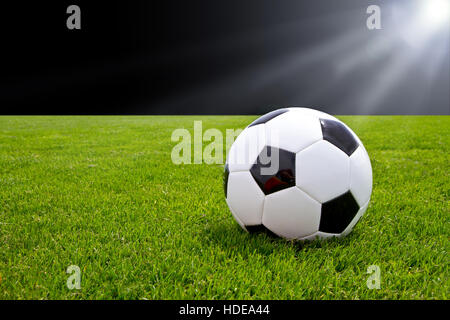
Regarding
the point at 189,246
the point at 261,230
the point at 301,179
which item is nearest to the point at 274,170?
the point at 301,179

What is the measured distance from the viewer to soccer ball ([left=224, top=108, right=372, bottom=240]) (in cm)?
194

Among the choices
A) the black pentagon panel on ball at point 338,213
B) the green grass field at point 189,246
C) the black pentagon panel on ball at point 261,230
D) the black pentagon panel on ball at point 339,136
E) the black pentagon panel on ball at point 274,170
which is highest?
the black pentagon panel on ball at point 339,136

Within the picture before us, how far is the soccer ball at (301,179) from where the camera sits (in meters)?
1.94

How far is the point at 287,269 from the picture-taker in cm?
175

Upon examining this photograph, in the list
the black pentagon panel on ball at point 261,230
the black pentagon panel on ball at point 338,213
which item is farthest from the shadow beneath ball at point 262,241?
the black pentagon panel on ball at point 338,213

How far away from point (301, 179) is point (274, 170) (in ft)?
0.59

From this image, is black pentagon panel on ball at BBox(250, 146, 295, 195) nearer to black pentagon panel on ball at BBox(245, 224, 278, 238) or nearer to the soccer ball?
the soccer ball

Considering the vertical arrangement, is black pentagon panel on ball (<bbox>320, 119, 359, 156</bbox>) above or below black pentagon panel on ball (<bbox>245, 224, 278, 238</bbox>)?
above

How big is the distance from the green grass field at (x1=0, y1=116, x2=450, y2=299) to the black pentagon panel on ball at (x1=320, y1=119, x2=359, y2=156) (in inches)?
25.7

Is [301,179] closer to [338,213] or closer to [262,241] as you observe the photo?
[338,213]

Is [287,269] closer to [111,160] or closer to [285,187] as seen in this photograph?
[285,187]

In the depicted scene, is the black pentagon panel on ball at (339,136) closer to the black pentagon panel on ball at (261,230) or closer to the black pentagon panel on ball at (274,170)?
the black pentagon panel on ball at (274,170)

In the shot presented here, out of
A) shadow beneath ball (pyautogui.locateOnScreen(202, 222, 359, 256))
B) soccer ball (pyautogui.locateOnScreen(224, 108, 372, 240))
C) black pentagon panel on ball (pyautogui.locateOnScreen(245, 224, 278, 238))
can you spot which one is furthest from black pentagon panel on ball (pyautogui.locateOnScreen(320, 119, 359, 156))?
black pentagon panel on ball (pyautogui.locateOnScreen(245, 224, 278, 238))

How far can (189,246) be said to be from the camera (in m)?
2.04
